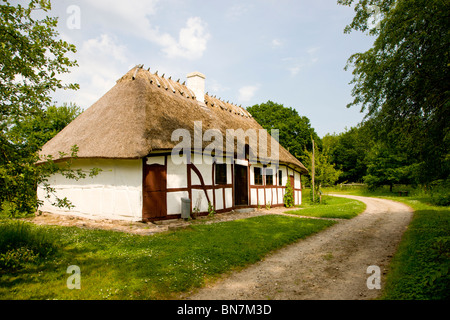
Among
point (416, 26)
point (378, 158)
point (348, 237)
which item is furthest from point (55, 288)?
point (378, 158)

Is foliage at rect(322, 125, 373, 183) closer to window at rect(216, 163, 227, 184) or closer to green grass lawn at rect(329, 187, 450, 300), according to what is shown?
window at rect(216, 163, 227, 184)

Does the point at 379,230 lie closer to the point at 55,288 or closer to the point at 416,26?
the point at 416,26

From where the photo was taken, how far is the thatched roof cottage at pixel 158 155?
1040 centimetres

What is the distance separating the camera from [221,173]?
13.5 m

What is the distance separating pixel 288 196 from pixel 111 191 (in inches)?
454

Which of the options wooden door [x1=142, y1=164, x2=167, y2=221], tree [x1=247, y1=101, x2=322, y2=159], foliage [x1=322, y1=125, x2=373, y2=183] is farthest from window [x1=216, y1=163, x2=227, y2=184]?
foliage [x1=322, y1=125, x2=373, y2=183]

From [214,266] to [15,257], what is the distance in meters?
3.60

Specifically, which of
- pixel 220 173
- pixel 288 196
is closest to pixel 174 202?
pixel 220 173

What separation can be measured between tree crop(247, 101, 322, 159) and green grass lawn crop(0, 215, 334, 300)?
27804 millimetres

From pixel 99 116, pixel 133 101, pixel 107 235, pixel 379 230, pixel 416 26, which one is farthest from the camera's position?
pixel 99 116

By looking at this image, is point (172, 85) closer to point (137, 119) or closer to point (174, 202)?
point (137, 119)

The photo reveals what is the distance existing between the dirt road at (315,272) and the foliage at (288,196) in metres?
9.96

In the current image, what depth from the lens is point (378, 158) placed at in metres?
30.3

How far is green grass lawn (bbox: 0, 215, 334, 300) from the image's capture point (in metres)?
4.07
